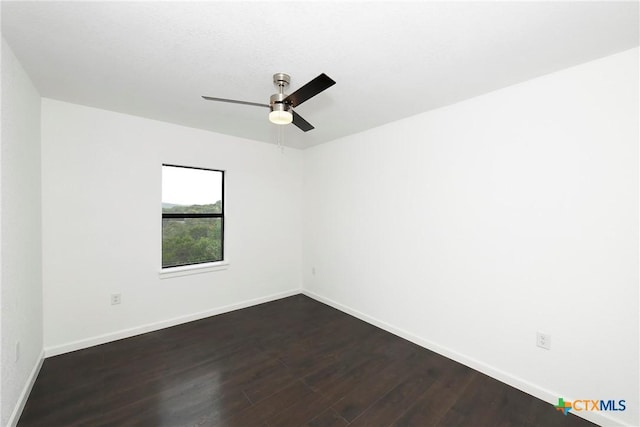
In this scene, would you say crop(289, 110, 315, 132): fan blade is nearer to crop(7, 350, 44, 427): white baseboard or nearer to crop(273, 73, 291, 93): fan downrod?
crop(273, 73, 291, 93): fan downrod

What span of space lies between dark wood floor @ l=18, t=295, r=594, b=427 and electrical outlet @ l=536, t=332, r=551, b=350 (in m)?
0.41

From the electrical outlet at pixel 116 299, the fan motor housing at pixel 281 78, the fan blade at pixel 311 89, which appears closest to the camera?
the fan blade at pixel 311 89

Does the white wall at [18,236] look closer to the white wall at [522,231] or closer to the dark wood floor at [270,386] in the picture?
the dark wood floor at [270,386]

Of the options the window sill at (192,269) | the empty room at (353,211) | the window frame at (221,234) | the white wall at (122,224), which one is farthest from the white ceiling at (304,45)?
the window sill at (192,269)

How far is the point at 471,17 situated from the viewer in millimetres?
1430

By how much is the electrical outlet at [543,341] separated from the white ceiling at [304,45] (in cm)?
201

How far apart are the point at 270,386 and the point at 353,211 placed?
2.24 m

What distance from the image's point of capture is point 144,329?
3.02 metres

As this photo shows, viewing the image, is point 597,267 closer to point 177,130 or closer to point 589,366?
point 589,366

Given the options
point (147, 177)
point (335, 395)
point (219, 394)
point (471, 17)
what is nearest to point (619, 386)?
point (335, 395)

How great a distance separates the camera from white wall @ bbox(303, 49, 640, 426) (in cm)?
175

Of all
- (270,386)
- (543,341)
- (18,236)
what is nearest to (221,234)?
(18,236)

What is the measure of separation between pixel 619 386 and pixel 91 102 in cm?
485

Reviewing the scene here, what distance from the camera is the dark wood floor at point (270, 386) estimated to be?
71.8 inches
